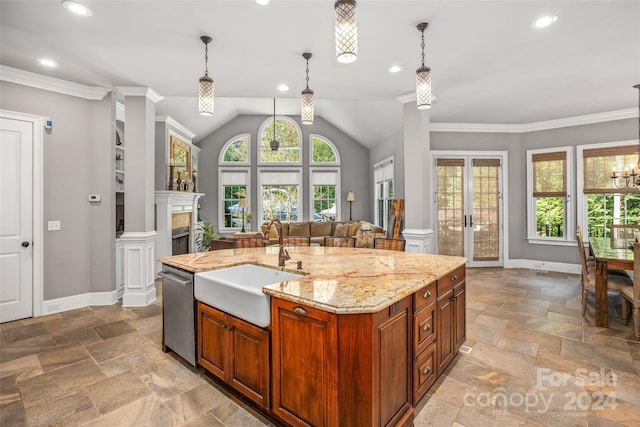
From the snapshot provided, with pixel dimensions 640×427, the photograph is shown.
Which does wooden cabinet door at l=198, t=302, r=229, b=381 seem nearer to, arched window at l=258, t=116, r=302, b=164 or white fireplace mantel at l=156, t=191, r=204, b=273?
white fireplace mantel at l=156, t=191, r=204, b=273

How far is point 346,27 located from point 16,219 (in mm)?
4131

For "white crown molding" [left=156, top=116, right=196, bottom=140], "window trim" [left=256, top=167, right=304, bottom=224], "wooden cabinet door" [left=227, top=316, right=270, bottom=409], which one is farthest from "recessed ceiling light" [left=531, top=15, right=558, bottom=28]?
"window trim" [left=256, top=167, right=304, bottom=224]

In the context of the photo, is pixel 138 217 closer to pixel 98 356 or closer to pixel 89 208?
pixel 89 208

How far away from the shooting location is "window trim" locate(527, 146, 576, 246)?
5.49m

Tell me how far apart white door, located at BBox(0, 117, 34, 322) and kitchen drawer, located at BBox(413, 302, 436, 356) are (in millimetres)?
4251

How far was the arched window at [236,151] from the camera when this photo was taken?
8.84 meters

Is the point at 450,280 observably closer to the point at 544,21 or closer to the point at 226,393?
the point at 226,393

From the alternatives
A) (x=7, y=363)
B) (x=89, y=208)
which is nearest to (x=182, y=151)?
(x=89, y=208)

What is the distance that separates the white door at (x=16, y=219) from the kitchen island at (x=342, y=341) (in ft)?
8.32

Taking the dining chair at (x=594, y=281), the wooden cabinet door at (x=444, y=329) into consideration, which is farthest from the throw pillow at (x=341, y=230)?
the wooden cabinet door at (x=444, y=329)

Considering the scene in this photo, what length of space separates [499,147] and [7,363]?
7411 mm

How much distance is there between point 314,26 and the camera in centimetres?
258

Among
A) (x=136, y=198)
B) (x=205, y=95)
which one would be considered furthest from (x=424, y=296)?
(x=136, y=198)

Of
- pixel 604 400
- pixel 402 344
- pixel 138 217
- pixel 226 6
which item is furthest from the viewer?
pixel 138 217
